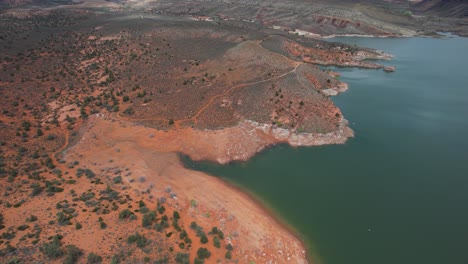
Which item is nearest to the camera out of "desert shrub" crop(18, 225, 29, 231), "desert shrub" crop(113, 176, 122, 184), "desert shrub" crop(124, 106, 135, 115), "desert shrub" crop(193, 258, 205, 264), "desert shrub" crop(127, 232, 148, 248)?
"desert shrub" crop(193, 258, 205, 264)

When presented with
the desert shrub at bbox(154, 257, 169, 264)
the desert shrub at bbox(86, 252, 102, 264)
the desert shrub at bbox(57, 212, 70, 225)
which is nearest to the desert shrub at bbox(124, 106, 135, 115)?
the desert shrub at bbox(57, 212, 70, 225)

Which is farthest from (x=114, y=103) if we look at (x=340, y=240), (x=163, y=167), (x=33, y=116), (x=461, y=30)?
(x=461, y=30)

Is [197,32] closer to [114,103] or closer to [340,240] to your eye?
[114,103]

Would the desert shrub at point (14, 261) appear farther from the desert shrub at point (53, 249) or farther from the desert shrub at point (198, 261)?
the desert shrub at point (198, 261)

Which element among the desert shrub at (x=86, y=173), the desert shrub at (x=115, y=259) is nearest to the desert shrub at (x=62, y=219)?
the desert shrub at (x=115, y=259)

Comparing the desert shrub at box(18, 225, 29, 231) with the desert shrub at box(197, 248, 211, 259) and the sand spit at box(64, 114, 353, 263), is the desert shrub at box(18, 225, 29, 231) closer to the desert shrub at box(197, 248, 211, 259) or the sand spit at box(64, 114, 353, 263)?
the sand spit at box(64, 114, 353, 263)

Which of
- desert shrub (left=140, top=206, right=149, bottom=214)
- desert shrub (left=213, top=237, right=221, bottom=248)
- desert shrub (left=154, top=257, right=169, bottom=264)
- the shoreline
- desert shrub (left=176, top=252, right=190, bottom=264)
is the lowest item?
the shoreline
